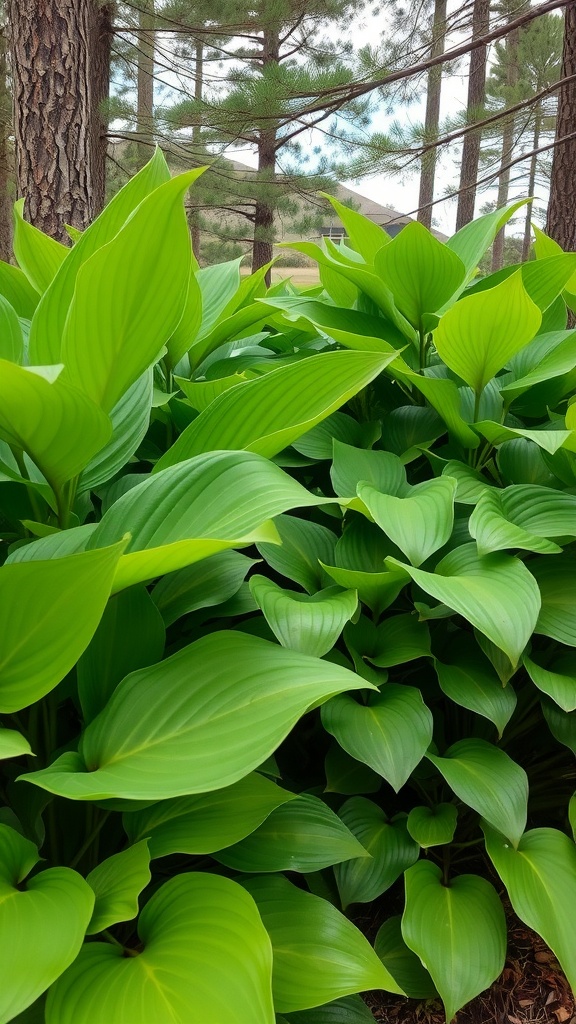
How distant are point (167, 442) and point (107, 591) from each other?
0.63 metres

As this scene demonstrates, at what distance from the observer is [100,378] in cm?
70

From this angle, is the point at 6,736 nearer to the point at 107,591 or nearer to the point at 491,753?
the point at 107,591

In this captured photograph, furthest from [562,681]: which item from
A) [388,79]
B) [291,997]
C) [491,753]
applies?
[388,79]

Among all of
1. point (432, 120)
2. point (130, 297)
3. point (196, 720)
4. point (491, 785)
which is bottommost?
point (491, 785)

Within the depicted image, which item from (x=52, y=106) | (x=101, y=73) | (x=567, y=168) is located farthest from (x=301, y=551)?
(x=101, y=73)

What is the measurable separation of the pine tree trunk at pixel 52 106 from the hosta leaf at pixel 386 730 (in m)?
3.65

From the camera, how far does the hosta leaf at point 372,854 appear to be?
840 millimetres

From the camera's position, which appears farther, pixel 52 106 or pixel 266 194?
pixel 266 194

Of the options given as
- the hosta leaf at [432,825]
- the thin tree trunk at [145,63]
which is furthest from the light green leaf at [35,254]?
the thin tree trunk at [145,63]

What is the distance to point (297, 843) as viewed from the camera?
29.7 inches

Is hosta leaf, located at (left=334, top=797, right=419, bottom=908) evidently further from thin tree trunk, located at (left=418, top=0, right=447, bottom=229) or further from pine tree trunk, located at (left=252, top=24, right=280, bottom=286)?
pine tree trunk, located at (left=252, top=24, right=280, bottom=286)

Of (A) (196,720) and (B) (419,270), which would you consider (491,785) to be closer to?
(A) (196,720)

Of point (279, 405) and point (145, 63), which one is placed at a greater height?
point (145, 63)

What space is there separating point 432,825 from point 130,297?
74cm
